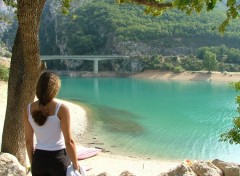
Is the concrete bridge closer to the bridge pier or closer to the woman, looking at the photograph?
the bridge pier

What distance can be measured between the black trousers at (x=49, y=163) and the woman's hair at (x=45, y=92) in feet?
1.03

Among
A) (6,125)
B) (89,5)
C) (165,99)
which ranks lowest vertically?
(165,99)

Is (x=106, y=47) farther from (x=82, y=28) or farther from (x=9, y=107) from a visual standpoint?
(x=9, y=107)

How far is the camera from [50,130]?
3346 millimetres

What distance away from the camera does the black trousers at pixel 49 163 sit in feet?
11.1

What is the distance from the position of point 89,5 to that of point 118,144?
102063 mm

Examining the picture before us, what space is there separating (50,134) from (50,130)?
46mm

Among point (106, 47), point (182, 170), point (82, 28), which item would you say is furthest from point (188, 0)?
point (82, 28)

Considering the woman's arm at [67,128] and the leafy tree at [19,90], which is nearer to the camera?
the woman's arm at [67,128]

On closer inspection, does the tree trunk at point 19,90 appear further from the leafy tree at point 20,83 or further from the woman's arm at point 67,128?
the woman's arm at point 67,128

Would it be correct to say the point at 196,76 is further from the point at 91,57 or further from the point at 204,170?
the point at 204,170

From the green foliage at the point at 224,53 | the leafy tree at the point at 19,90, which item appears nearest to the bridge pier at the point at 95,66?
the green foliage at the point at 224,53

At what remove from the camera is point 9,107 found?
21.5ft

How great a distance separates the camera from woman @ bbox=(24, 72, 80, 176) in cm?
329
